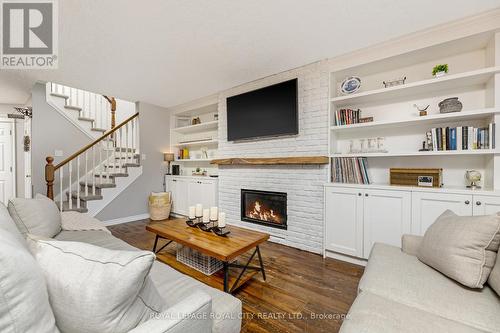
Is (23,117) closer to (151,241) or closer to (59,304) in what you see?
(151,241)

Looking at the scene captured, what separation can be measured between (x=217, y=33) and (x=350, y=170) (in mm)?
2096

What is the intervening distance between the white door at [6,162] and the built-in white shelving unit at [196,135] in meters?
3.12

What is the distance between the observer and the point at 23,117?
440 centimetres

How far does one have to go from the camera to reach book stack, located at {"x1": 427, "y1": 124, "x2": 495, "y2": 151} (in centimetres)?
190

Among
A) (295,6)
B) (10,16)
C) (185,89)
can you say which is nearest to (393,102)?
(295,6)

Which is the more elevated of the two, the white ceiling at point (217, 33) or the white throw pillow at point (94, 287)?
the white ceiling at point (217, 33)

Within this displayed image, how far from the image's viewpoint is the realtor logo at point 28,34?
1826 mm

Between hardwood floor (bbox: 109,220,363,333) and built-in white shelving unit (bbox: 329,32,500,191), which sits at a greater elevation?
built-in white shelving unit (bbox: 329,32,500,191)

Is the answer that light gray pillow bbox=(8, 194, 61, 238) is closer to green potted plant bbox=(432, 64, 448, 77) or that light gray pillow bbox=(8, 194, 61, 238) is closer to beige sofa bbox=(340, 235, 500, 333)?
beige sofa bbox=(340, 235, 500, 333)

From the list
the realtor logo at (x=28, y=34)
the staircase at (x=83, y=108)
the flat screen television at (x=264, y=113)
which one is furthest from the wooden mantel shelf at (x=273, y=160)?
the staircase at (x=83, y=108)

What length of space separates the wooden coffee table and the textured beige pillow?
1.23 m

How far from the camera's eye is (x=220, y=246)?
1745 millimetres

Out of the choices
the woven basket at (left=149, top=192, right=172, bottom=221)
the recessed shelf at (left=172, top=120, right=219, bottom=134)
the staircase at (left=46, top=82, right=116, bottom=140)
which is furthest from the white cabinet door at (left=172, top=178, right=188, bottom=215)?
the staircase at (left=46, top=82, right=116, bottom=140)

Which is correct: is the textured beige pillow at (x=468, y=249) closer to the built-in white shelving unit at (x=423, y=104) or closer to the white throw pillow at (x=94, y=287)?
the built-in white shelving unit at (x=423, y=104)
